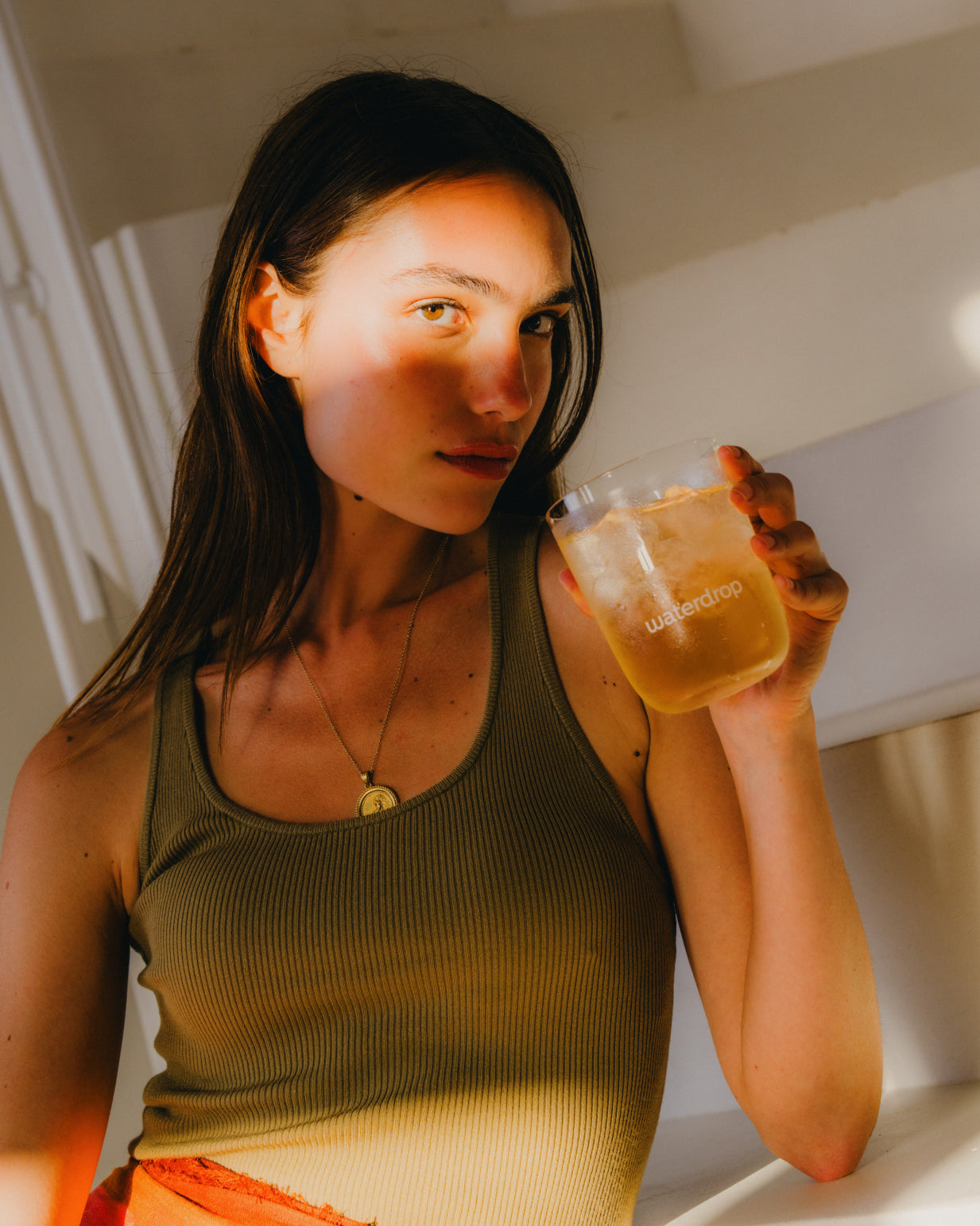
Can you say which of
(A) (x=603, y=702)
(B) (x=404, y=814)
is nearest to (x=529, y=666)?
(A) (x=603, y=702)

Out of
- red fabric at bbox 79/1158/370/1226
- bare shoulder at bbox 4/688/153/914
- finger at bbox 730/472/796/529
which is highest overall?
finger at bbox 730/472/796/529

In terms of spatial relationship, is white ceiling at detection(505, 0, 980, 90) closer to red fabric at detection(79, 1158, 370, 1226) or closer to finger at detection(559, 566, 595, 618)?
finger at detection(559, 566, 595, 618)

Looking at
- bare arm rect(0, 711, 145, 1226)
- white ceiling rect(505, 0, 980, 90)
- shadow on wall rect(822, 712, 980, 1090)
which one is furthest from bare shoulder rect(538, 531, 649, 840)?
white ceiling rect(505, 0, 980, 90)

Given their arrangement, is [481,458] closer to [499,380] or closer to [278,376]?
[499,380]

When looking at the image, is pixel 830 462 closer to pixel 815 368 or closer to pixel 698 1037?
pixel 815 368

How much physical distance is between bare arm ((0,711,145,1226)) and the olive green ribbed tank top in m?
0.13

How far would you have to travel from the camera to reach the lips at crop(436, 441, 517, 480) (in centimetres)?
114

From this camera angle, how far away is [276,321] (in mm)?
1294

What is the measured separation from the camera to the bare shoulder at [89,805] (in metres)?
1.26

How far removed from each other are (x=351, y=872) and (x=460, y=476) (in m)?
0.41

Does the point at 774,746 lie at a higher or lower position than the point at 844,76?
lower

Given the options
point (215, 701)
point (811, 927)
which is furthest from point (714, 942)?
point (215, 701)

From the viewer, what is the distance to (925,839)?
116 cm

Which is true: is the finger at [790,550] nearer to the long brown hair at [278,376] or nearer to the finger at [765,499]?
the finger at [765,499]
